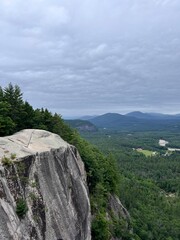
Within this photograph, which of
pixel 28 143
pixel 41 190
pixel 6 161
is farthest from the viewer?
pixel 28 143

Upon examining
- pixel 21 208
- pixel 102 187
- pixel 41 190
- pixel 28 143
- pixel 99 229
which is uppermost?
pixel 28 143

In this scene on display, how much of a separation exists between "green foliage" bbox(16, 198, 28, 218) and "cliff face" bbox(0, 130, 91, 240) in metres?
0.07

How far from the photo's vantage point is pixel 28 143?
1129 inches

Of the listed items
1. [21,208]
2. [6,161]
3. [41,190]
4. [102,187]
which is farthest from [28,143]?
[102,187]

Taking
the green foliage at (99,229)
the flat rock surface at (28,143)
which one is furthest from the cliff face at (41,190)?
the green foliage at (99,229)

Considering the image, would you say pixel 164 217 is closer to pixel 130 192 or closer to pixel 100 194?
pixel 130 192

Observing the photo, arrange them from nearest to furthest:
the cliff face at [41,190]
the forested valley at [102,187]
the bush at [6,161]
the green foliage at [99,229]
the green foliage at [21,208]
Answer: the cliff face at [41,190] < the green foliage at [21,208] < the bush at [6,161] < the green foliage at [99,229] < the forested valley at [102,187]

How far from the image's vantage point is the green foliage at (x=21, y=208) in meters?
21.4

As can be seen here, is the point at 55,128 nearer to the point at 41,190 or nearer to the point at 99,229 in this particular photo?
the point at 99,229

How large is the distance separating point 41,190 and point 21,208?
3504 millimetres

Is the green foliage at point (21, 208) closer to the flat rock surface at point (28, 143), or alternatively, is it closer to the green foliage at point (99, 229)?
the flat rock surface at point (28, 143)

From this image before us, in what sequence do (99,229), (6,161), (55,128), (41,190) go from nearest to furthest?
(6,161) < (41,190) < (99,229) < (55,128)

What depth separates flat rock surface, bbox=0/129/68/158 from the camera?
25047 millimetres

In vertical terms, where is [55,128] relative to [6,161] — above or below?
above
